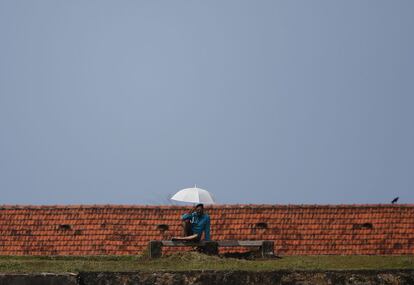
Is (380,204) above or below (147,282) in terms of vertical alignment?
above

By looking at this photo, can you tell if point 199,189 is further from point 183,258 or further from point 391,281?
point 391,281

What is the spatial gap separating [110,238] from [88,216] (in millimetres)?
1108

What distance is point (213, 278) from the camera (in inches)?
739

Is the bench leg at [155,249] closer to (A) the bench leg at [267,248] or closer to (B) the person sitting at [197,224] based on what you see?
(B) the person sitting at [197,224]

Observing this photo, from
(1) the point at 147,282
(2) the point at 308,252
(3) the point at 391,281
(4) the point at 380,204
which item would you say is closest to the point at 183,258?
(1) the point at 147,282

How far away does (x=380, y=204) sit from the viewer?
3322 centimetres

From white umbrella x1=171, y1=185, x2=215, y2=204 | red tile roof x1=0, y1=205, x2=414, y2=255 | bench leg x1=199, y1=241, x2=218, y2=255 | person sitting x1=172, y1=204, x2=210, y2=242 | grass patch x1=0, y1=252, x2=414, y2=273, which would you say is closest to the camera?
grass patch x1=0, y1=252, x2=414, y2=273

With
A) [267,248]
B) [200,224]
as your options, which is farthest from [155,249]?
A: [267,248]

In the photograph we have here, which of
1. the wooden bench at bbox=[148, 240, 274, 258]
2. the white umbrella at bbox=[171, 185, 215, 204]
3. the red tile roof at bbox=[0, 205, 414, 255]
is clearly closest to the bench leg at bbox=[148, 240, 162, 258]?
the wooden bench at bbox=[148, 240, 274, 258]

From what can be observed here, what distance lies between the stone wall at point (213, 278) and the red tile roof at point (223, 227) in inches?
496

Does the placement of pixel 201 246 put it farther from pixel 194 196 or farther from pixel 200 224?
pixel 194 196

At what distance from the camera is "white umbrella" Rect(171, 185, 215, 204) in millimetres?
28366

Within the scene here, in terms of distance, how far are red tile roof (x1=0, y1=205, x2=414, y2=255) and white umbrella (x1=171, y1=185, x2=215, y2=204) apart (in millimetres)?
3117

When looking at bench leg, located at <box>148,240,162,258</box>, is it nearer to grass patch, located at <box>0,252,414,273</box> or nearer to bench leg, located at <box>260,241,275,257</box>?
grass patch, located at <box>0,252,414,273</box>
